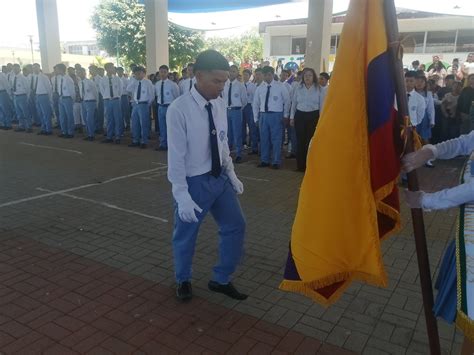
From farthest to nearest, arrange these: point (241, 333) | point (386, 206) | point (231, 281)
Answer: point (231, 281) → point (241, 333) → point (386, 206)

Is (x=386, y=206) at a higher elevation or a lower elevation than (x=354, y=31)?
lower

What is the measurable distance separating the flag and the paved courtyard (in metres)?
1.12

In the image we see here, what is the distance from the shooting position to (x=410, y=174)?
7.13ft

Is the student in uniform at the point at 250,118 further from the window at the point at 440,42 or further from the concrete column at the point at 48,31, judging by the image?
the window at the point at 440,42

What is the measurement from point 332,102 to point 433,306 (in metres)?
1.22

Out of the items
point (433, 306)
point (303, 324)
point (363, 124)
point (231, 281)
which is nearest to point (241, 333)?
point (303, 324)

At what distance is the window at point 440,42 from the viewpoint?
29.9 m

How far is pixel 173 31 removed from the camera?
31.2 metres

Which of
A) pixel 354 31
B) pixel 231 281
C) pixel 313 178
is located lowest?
pixel 231 281

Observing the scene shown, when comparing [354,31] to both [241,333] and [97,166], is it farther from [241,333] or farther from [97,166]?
[97,166]

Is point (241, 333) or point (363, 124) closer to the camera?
point (363, 124)

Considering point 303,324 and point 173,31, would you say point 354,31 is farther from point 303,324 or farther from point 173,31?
point 173,31

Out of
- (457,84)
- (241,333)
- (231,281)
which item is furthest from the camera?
(457,84)

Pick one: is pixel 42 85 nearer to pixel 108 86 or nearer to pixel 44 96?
pixel 44 96
